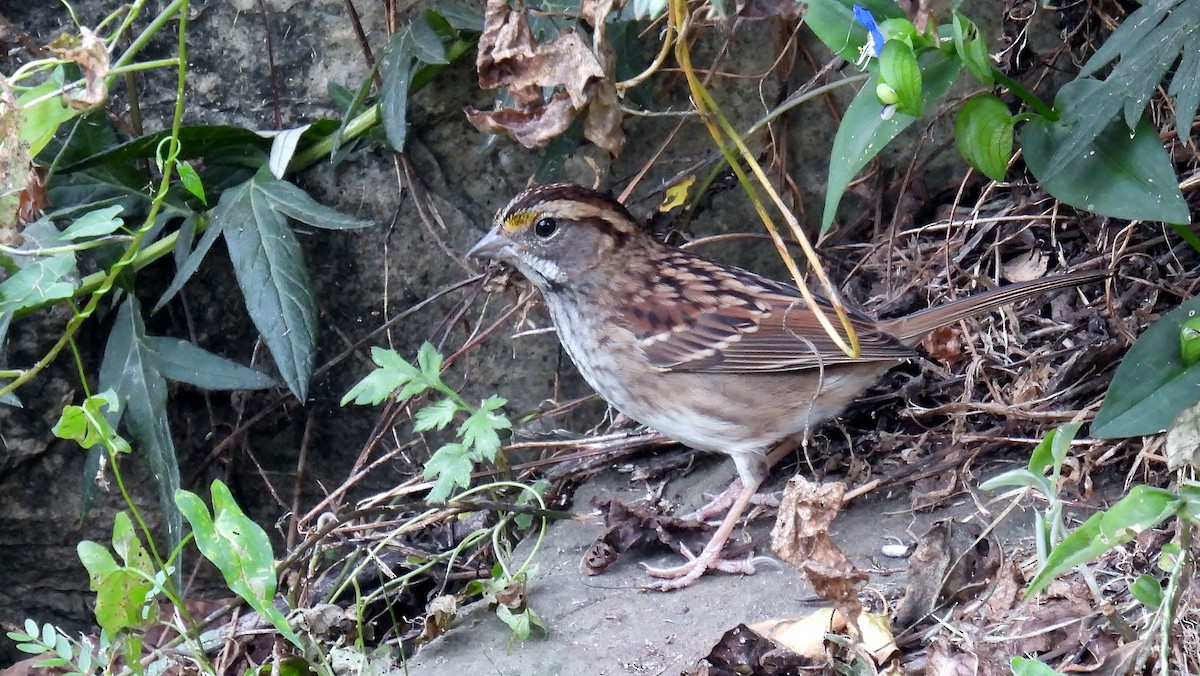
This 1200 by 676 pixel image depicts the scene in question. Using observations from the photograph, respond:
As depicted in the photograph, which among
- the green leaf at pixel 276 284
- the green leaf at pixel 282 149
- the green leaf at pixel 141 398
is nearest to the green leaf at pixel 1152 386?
the green leaf at pixel 276 284

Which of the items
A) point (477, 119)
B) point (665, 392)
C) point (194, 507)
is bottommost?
point (665, 392)

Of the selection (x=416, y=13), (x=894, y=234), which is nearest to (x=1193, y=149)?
(x=894, y=234)

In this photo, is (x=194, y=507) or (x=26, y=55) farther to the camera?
(x=26, y=55)

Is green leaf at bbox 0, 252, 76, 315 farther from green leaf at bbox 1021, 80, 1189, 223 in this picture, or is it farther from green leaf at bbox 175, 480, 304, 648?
green leaf at bbox 1021, 80, 1189, 223

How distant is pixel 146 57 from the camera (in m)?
3.99

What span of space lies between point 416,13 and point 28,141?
4.39 ft

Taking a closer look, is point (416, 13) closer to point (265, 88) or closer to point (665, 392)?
point (265, 88)

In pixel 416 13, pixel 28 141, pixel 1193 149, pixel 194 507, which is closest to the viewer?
pixel 194 507

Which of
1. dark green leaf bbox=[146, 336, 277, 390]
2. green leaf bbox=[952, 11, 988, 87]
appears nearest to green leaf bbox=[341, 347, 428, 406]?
dark green leaf bbox=[146, 336, 277, 390]

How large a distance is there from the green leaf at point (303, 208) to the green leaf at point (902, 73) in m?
1.88

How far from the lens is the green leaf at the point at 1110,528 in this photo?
1.89 meters

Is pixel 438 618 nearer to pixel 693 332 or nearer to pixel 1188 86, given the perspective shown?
pixel 693 332

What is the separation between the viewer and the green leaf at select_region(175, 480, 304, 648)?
243 centimetres

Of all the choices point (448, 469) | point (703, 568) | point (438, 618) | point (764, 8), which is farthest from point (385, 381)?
point (764, 8)
